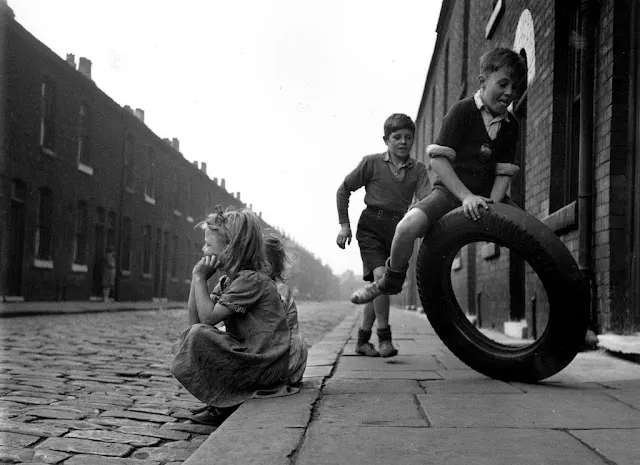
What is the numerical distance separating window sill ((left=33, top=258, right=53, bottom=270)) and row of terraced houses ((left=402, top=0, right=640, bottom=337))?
12282 millimetres

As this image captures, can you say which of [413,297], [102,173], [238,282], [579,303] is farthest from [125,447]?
[413,297]

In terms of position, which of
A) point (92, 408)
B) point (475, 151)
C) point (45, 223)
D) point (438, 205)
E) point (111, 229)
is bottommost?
point (92, 408)

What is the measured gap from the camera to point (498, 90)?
3.61 m

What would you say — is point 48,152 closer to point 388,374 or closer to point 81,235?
point 81,235

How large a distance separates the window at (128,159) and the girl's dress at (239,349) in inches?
901

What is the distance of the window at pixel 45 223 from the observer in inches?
740

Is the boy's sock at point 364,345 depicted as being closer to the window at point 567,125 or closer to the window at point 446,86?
the window at point 567,125

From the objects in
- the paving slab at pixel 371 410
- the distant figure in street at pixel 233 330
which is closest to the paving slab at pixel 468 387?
the paving slab at pixel 371 410

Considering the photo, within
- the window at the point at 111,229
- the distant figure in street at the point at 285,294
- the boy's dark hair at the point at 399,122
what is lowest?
the distant figure in street at the point at 285,294

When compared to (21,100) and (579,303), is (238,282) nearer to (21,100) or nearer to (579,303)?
(579,303)

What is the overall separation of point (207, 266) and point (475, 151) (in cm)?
155

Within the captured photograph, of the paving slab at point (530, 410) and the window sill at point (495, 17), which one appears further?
the window sill at point (495, 17)

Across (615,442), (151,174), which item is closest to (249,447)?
(615,442)

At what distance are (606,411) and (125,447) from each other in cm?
187
